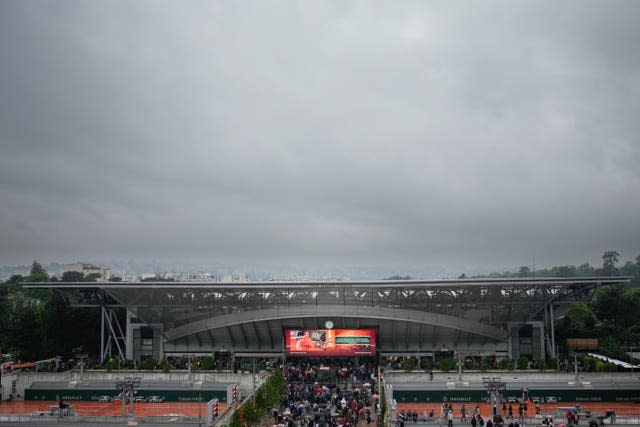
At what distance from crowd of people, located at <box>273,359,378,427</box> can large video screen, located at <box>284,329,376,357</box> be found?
49.9 inches

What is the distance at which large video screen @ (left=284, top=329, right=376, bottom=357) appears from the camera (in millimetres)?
54594

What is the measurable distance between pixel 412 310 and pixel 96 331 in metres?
33.0

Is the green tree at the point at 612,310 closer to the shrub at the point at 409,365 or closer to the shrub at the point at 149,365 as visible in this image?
the shrub at the point at 409,365

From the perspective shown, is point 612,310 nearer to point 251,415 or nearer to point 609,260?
point 251,415

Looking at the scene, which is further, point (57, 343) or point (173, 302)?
point (57, 343)

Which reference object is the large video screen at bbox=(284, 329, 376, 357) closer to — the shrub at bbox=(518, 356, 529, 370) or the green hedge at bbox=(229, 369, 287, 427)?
the green hedge at bbox=(229, 369, 287, 427)

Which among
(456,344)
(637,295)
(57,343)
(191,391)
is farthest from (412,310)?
(637,295)

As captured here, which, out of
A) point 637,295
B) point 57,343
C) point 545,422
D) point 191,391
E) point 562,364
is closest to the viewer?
point 545,422

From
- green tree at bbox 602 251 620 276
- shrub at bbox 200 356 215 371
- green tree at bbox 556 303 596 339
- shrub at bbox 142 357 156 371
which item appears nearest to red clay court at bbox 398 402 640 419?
shrub at bbox 200 356 215 371

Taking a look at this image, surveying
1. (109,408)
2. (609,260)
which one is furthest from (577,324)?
(609,260)

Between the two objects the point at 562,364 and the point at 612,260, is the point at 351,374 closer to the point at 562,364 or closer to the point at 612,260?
the point at 562,364

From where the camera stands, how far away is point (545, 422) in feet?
102

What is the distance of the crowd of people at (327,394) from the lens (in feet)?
119

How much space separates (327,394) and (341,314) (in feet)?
40.7
